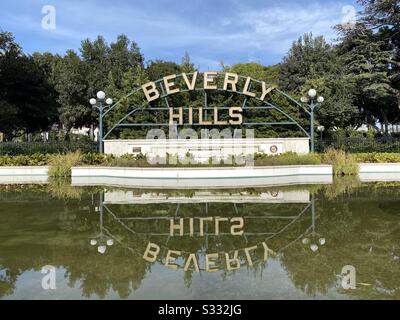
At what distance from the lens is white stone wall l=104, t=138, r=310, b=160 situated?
2264cm

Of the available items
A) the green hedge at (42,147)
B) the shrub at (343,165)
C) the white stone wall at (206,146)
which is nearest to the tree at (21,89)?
the green hedge at (42,147)

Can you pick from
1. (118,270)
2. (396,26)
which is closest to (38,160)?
(118,270)

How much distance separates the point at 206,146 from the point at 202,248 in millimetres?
16371

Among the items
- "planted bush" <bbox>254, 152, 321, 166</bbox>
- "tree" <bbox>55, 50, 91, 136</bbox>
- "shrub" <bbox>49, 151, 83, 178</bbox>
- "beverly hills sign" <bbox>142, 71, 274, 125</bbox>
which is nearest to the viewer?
"planted bush" <bbox>254, 152, 321, 166</bbox>

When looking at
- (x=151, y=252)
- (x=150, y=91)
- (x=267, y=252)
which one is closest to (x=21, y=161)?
(x=150, y=91)

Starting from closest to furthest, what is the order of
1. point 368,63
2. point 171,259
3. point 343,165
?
point 171,259
point 343,165
point 368,63

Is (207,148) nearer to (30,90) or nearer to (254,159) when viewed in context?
(254,159)

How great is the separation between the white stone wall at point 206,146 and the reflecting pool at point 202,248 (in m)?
10.9

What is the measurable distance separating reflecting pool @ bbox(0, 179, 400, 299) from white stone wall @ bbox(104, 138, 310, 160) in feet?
35.7

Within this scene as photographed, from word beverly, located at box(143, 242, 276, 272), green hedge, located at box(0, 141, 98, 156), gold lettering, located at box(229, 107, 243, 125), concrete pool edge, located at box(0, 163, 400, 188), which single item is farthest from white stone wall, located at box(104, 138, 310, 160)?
word beverly, located at box(143, 242, 276, 272)

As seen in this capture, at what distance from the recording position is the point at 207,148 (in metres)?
22.8

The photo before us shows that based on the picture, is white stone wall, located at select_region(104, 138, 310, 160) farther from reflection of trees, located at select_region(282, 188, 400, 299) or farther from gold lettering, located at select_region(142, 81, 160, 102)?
reflection of trees, located at select_region(282, 188, 400, 299)

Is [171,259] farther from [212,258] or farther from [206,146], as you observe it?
[206,146]

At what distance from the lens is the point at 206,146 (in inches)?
896
